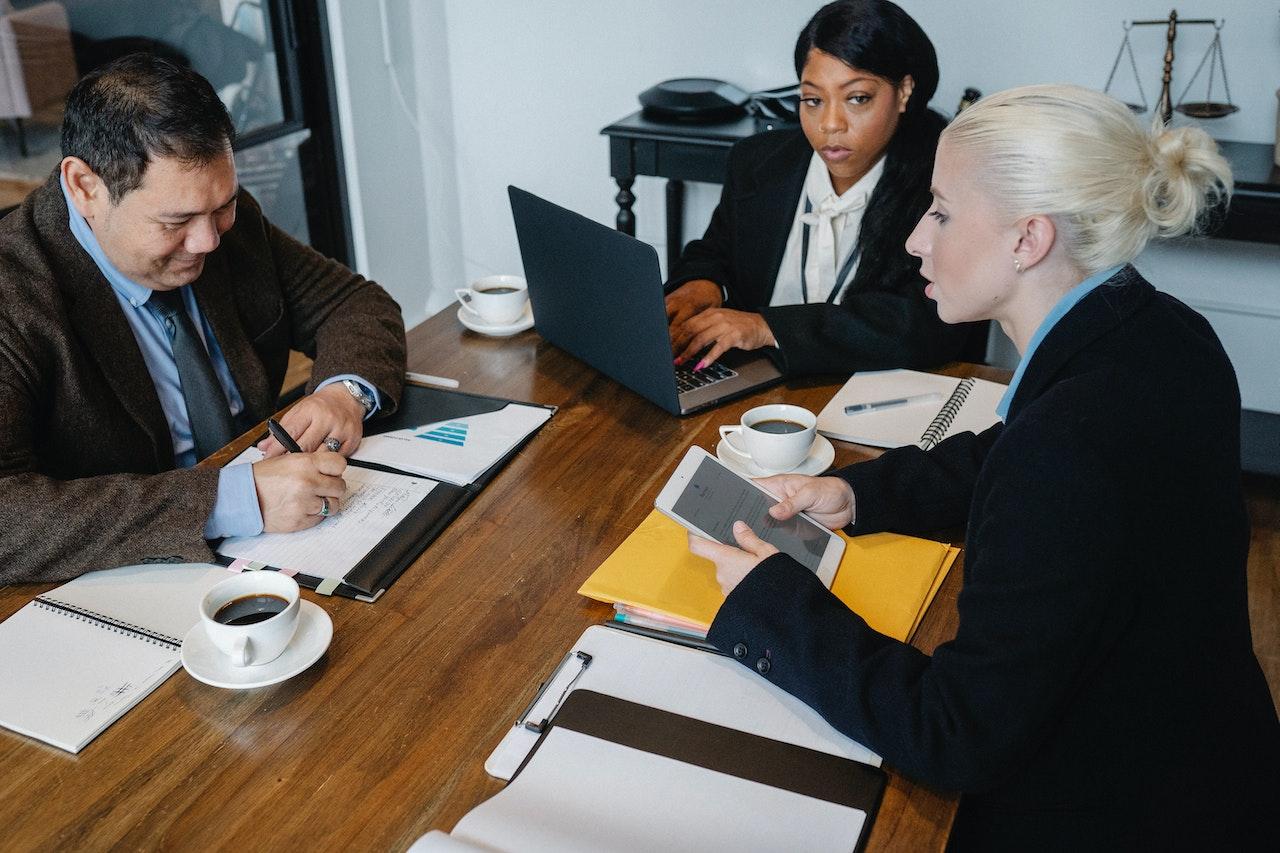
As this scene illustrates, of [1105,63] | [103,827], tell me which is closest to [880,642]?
[103,827]

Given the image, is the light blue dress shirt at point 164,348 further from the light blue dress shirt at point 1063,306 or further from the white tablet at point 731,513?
the light blue dress shirt at point 1063,306

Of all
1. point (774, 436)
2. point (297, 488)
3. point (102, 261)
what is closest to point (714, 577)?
point (774, 436)

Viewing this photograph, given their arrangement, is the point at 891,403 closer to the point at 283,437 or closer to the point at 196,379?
→ the point at 283,437

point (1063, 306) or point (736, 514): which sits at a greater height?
point (1063, 306)

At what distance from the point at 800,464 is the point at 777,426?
0.07 m

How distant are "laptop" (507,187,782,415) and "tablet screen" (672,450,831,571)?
0.87ft

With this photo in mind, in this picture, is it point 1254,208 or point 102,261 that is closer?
point 102,261

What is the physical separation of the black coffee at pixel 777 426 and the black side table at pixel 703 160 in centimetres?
126

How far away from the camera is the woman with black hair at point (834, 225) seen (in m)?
1.67

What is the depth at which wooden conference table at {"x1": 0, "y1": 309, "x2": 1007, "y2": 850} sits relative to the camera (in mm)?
878

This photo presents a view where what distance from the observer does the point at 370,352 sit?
63.3 inches

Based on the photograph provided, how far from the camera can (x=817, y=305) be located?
1.69m

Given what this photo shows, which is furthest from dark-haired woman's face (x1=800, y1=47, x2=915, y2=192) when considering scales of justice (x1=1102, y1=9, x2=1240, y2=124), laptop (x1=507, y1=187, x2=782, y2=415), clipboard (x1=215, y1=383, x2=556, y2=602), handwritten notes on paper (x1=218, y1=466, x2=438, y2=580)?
scales of justice (x1=1102, y1=9, x2=1240, y2=124)

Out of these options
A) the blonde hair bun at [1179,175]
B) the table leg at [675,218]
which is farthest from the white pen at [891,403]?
the table leg at [675,218]
